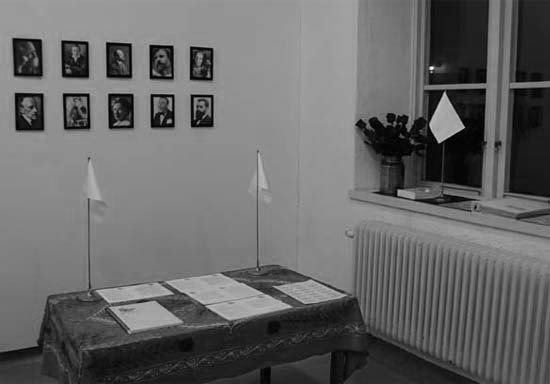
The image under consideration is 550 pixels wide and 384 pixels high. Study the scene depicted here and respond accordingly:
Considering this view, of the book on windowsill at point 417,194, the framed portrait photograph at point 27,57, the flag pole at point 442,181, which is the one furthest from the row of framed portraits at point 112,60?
the flag pole at point 442,181

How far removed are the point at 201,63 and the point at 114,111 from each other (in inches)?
25.0

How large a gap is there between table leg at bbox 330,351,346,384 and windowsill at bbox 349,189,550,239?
100cm

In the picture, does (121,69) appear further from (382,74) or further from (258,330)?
(258,330)

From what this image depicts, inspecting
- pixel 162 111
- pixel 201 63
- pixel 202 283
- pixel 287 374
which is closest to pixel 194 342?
pixel 202 283

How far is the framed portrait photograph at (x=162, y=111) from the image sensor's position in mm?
3992

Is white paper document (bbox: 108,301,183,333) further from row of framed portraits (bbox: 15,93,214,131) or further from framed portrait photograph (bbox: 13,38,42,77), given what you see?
framed portrait photograph (bbox: 13,38,42,77)

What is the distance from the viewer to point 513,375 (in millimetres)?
3037

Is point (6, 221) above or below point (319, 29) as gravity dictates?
below

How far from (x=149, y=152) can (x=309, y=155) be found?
111 centimetres

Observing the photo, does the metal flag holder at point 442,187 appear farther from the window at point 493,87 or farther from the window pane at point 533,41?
the window pane at point 533,41

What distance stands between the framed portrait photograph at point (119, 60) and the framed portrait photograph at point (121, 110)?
0.12 meters

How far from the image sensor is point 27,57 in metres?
3.58

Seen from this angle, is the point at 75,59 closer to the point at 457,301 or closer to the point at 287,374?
the point at 287,374

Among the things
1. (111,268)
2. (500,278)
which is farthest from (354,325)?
(111,268)
